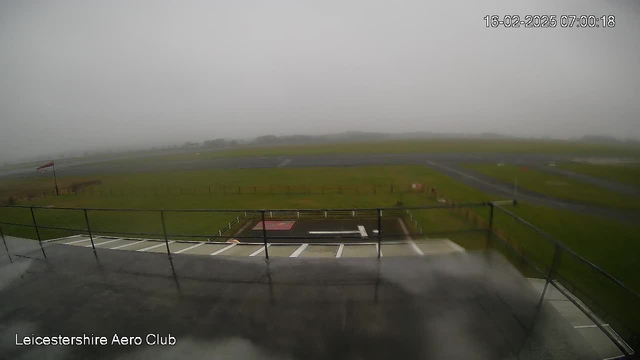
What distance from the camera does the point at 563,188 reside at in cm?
2808

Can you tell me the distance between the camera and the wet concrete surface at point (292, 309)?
283 centimetres

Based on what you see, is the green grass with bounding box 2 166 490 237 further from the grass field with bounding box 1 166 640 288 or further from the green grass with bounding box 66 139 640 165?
the green grass with bounding box 66 139 640 165

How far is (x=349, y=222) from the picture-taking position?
1662cm

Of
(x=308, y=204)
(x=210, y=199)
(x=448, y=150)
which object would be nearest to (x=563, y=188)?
(x=308, y=204)

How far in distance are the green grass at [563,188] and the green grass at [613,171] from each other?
6439 millimetres

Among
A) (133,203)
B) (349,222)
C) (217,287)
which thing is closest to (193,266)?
(217,287)

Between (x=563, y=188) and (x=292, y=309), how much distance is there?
127 ft

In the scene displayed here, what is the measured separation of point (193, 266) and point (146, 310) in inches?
46.9

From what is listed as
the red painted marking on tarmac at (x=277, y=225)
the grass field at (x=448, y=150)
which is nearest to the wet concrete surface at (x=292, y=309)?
the red painted marking on tarmac at (x=277, y=225)

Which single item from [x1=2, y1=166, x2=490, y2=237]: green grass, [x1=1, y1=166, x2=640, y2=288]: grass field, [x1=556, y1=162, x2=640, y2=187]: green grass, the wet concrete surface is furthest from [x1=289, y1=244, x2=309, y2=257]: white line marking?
[x1=556, y1=162, x2=640, y2=187]: green grass

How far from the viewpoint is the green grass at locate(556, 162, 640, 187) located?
32969 millimetres

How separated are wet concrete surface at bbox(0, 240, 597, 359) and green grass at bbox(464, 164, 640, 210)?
30437 millimetres

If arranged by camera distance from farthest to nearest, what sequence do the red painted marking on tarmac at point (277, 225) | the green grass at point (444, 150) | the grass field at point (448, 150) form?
the green grass at point (444, 150) → the grass field at point (448, 150) → the red painted marking on tarmac at point (277, 225)

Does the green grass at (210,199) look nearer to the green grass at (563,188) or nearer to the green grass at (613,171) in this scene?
the green grass at (563,188)
